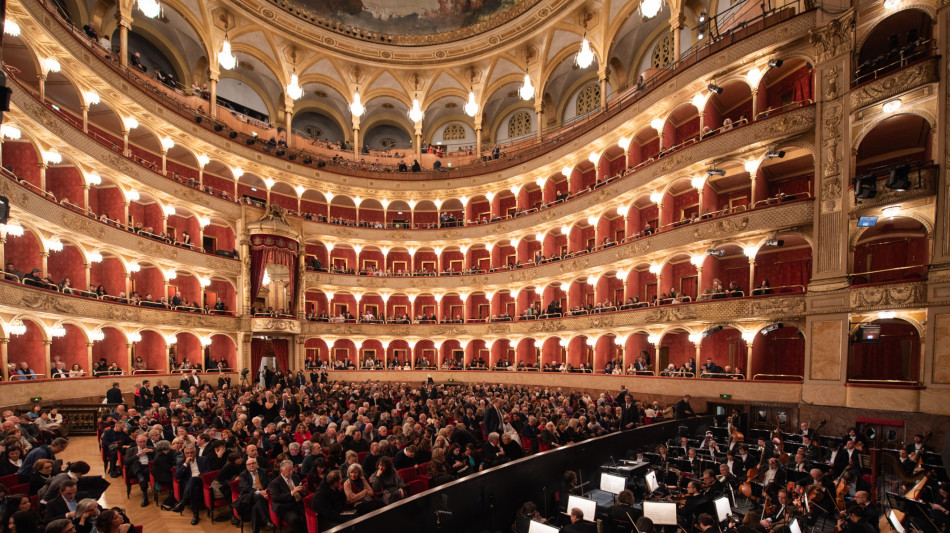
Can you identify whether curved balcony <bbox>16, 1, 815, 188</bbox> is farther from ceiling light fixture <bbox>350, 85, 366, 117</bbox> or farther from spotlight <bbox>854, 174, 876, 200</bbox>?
spotlight <bbox>854, 174, 876, 200</bbox>

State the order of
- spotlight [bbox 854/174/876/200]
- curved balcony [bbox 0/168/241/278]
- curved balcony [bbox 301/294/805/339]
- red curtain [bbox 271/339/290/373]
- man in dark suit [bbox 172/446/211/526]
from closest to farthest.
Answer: man in dark suit [bbox 172/446/211/526] < spotlight [bbox 854/174/876/200] < curved balcony [bbox 0/168/241/278] < curved balcony [bbox 301/294/805/339] < red curtain [bbox 271/339/290/373]

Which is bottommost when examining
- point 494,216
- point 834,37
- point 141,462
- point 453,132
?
point 141,462

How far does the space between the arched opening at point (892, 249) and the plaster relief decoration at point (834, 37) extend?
5.79 m

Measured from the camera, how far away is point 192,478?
767cm

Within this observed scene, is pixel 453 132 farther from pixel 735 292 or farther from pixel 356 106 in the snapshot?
pixel 735 292

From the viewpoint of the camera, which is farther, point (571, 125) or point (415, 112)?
point (415, 112)

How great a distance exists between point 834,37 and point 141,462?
72.9 ft

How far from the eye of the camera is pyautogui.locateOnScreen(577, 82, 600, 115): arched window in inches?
1173

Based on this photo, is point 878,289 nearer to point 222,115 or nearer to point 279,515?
point 279,515

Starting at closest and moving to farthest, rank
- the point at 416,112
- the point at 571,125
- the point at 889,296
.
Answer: the point at 889,296 < the point at 571,125 < the point at 416,112

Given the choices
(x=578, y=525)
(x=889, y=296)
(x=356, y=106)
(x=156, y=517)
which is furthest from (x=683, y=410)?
(x=356, y=106)

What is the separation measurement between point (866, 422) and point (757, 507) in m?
6.84

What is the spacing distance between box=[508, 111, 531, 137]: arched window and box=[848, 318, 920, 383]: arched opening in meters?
24.3

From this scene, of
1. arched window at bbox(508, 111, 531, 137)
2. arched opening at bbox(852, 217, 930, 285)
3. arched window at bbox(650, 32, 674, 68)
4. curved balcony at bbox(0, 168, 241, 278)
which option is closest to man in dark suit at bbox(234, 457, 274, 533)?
curved balcony at bbox(0, 168, 241, 278)
